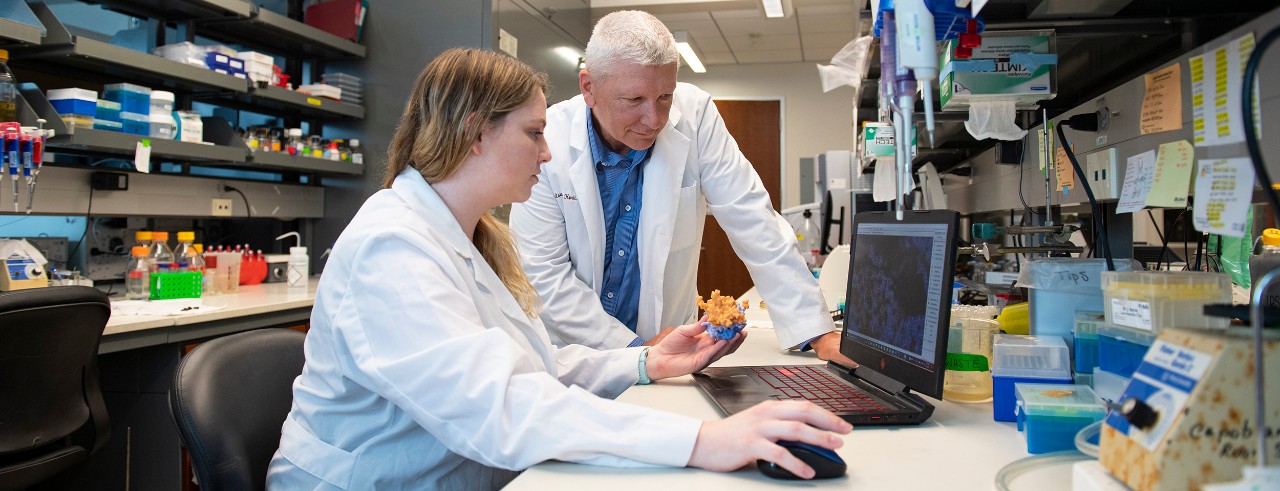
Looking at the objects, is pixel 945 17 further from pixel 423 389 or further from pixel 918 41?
pixel 423 389

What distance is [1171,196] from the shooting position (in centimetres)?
98

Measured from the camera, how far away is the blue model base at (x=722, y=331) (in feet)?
4.29

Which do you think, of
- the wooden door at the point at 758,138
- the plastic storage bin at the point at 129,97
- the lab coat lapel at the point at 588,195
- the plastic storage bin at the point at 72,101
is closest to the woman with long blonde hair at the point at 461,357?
the lab coat lapel at the point at 588,195

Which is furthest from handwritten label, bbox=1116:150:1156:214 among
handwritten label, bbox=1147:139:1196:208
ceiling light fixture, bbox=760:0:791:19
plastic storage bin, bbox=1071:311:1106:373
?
ceiling light fixture, bbox=760:0:791:19

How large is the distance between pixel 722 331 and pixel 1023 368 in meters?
0.46

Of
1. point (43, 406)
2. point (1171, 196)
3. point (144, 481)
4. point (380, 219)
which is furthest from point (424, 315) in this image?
point (144, 481)

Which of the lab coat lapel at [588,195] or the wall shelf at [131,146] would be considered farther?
the wall shelf at [131,146]

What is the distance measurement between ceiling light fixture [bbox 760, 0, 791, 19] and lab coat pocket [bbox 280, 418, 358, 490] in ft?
11.9

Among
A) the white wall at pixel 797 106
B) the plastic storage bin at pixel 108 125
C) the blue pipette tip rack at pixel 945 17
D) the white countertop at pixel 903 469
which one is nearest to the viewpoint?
the white countertop at pixel 903 469

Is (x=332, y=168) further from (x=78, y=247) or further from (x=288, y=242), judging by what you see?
(x=78, y=247)

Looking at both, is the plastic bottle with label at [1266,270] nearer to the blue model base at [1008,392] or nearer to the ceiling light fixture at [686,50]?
the blue model base at [1008,392]

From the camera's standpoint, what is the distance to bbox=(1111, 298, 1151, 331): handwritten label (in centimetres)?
83

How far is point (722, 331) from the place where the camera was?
4.29 ft

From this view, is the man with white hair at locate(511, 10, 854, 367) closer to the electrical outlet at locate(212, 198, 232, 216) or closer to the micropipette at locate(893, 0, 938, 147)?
the micropipette at locate(893, 0, 938, 147)
